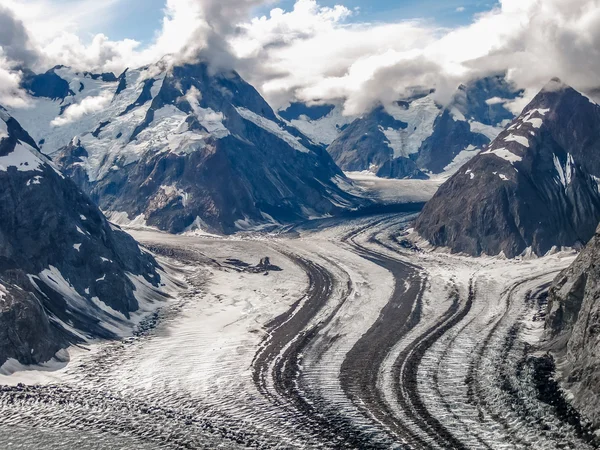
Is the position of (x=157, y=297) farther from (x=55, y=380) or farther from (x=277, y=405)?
(x=277, y=405)

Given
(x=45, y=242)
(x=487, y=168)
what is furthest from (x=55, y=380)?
(x=487, y=168)

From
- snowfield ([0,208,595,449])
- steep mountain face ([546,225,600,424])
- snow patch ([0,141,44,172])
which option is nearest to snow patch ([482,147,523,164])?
snowfield ([0,208,595,449])

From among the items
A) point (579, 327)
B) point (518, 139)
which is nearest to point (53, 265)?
point (579, 327)

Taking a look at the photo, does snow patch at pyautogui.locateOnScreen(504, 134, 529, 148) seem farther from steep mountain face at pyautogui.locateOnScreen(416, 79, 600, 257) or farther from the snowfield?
the snowfield

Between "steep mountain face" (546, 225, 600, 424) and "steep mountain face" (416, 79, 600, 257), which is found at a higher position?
"steep mountain face" (416, 79, 600, 257)

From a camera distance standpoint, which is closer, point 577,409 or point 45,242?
point 577,409

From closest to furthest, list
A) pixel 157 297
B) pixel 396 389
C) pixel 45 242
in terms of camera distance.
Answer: pixel 396 389 < pixel 45 242 < pixel 157 297
